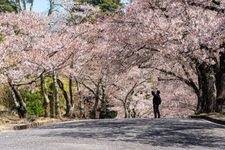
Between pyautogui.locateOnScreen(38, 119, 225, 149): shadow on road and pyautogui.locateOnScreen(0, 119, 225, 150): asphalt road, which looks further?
pyautogui.locateOnScreen(38, 119, 225, 149): shadow on road

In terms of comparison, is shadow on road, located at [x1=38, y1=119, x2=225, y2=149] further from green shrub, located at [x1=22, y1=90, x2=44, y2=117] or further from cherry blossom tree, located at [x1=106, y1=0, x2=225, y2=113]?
green shrub, located at [x1=22, y1=90, x2=44, y2=117]

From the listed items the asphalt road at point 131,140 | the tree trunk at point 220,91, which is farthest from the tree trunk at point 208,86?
the asphalt road at point 131,140

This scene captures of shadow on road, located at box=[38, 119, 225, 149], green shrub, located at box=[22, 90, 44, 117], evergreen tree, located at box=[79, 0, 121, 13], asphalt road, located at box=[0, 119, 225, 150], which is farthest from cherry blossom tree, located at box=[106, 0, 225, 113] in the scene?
evergreen tree, located at box=[79, 0, 121, 13]

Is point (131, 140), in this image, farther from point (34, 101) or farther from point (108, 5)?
point (108, 5)

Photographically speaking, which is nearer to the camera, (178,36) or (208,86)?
(178,36)

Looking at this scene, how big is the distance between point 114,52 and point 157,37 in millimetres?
3968

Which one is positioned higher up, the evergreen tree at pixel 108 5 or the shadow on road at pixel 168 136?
the evergreen tree at pixel 108 5

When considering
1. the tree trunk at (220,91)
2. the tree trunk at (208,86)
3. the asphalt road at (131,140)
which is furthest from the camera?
the tree trunk at (208,86)

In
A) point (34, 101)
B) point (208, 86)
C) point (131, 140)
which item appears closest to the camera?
point (131, 140)

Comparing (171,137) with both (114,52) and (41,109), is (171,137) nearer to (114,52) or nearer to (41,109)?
(114,52)

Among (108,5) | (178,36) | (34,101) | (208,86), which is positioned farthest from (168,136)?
(108,5)

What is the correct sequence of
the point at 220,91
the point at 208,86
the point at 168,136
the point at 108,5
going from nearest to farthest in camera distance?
1. the point at 168,136
2. the point at 220,91
3. the point at 208,86
4. the point at 108,5

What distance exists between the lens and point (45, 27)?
31844mm

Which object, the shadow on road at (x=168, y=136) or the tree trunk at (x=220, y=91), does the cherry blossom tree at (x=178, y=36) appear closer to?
the tree trunk at (x=220, y=91)
